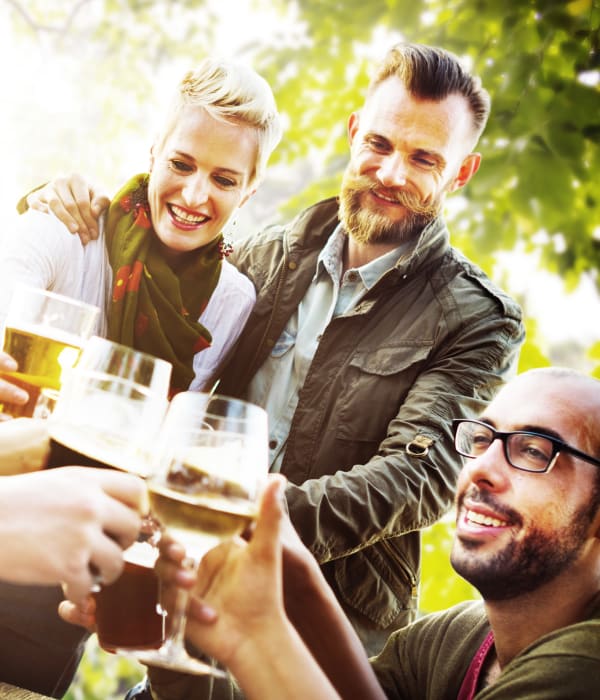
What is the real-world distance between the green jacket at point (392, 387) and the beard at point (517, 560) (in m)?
0.23

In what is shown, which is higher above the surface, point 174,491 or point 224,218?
point 224,218

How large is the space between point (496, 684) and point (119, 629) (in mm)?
354

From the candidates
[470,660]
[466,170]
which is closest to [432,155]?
[466,170]

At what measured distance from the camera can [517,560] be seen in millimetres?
857

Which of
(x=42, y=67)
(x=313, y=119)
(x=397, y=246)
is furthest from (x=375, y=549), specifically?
(x=42, y=67)

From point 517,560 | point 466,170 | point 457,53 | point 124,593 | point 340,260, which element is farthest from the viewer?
point 457,53

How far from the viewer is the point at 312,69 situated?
1.80 m

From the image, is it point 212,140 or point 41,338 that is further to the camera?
point 212,140

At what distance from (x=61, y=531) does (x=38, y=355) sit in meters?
0.30

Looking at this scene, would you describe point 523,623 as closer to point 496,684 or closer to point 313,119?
point 496,684

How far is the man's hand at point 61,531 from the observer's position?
47 centimetres

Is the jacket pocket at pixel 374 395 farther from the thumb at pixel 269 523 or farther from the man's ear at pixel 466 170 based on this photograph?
the thumb at pixel 269 523

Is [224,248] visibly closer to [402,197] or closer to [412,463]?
[402,197]

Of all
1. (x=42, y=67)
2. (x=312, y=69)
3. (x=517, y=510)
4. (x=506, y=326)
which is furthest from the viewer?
(x=42, y=67)
